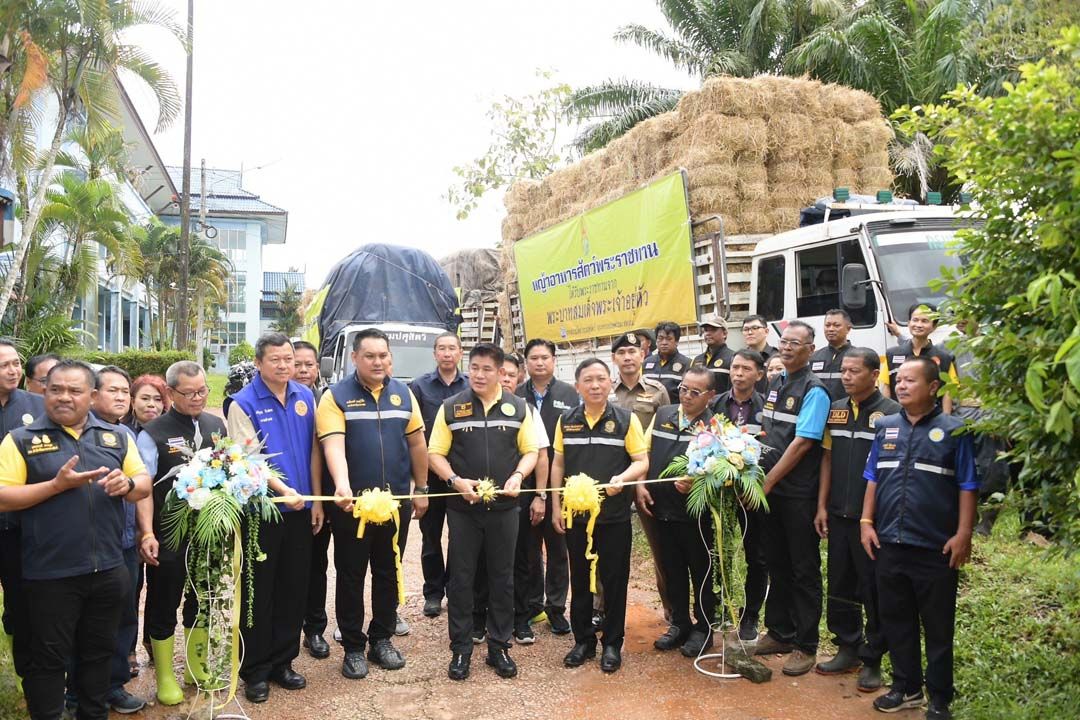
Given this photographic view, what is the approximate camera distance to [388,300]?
14.6m

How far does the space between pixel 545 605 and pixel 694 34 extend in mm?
19506

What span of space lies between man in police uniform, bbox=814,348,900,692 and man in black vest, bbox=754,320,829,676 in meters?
0.09

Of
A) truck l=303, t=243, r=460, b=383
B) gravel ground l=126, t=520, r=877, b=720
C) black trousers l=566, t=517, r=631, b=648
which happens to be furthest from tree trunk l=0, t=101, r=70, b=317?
black trousers l=566, t=517, r=631, b=648

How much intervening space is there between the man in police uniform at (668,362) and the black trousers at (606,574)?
8.72 feet

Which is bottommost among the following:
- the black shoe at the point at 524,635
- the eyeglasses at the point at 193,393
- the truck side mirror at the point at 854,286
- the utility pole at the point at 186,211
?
the black shoe at the point at 524,635

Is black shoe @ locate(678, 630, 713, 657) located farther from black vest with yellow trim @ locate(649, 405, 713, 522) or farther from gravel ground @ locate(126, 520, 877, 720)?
black vest with yellow trim @ locate(649, 405, 713, 522)

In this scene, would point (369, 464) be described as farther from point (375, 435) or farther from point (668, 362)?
point (668, 362)

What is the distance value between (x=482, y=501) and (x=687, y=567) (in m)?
1.52

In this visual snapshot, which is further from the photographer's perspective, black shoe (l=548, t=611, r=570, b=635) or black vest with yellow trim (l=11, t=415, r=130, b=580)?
black shoe (l=548, t=611, r=570, b=635)

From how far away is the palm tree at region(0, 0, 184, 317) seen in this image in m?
13.1

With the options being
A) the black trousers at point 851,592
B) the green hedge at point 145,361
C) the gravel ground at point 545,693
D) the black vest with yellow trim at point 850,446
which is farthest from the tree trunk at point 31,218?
the black trousers at point 851,592

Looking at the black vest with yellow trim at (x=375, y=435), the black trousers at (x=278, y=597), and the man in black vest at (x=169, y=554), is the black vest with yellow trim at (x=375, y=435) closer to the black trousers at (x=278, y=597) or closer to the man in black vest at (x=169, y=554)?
the black trousers at (x=278, y=597)

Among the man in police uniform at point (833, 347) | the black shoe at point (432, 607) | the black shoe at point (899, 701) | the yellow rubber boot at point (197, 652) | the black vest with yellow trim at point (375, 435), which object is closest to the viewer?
the black shoe at point (899, 701)

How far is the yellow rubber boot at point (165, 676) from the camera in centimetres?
517
